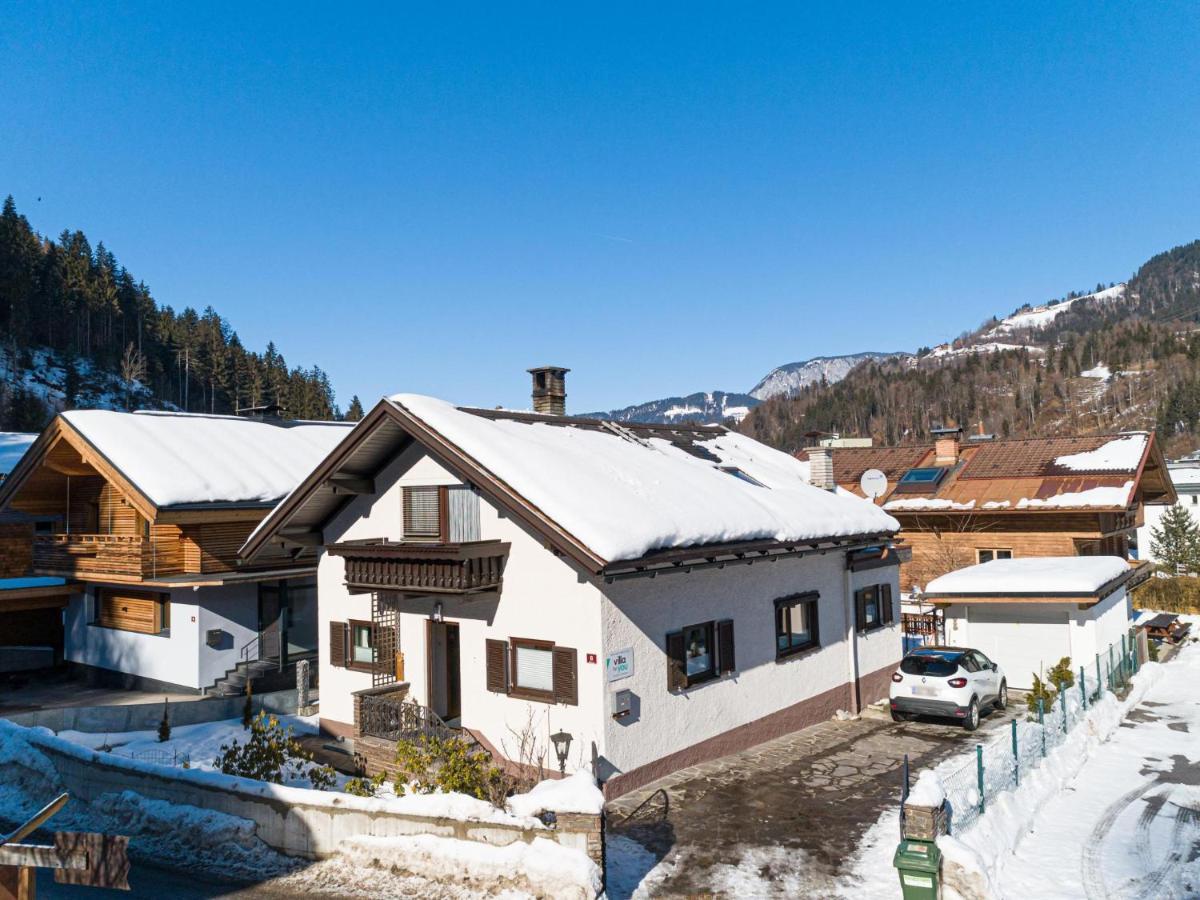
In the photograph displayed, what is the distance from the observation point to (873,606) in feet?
67.4

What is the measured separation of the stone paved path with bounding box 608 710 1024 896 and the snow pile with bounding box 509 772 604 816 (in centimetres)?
129

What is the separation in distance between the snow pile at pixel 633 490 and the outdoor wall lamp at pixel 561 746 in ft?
9.82

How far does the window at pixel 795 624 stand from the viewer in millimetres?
17000

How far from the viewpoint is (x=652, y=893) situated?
9.73m

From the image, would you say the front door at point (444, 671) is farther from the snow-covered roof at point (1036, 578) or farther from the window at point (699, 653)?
the snow-covered roof at point (1036, 578)

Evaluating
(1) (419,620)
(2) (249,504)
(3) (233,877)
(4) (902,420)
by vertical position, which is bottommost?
(3) (233,877)

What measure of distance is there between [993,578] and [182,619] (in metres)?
22.4

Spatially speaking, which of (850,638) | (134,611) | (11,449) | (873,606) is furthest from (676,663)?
(11,449)

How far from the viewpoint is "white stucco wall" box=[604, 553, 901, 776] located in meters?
13.4

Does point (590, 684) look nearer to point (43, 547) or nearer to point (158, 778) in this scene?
point (158, 778)

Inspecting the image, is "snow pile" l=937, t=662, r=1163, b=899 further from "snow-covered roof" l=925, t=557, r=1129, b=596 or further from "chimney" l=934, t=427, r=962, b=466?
"chimney" l=934, t=427, r=962, b=466

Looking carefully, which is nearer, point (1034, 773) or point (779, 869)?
point (779, 869)

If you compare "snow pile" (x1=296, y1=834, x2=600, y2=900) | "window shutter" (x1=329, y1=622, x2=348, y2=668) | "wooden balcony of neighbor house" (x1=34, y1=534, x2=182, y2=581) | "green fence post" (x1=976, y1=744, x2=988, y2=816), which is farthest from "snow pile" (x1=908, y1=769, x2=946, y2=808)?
"wooden balcony of neighbor house" (x1=34, y1=534, x2=182, y2=581)

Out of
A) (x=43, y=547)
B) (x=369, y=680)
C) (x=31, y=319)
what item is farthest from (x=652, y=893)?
(x=31, y=319)
